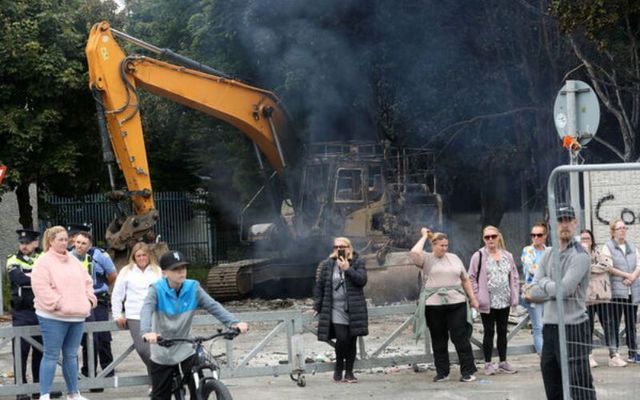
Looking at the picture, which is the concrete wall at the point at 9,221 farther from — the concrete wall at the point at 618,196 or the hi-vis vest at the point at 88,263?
the concrete wall at the point at 618,196

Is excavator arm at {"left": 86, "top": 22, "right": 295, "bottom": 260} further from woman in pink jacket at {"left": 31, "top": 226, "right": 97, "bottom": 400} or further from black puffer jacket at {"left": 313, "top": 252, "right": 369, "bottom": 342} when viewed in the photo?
woman in pink jacket at {"left": 31, "top": 226, "right": 97, "bottom": 400}

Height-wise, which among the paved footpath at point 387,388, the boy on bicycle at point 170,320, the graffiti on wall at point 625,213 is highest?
the graffiti on wall at point 625,213

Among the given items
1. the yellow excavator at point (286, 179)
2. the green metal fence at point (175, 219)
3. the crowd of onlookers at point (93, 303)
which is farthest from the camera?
the green metal fence at point (175, 219)

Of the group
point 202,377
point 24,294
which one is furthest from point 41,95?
point 202,377

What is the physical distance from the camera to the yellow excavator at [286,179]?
19578mm

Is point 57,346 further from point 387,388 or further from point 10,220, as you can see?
point 10,220

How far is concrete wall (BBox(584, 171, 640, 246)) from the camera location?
8.58m

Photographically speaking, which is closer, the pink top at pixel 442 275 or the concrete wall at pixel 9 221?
the pink top at pixel 442 275

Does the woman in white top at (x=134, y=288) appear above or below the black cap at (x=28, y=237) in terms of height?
below

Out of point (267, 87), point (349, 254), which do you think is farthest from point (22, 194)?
point (349, 254)

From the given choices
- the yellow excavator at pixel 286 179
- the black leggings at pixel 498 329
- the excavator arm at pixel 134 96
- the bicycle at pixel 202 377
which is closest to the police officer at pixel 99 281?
the bicycle at pixel 202 377

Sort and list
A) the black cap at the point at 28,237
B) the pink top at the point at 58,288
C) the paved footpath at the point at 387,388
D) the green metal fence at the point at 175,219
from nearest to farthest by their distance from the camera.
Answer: the pink top at the point at 58,288
the paved footpath at the point at 387,388
the black cap at the point at 28,237
the green metal fence at the point at 175,219

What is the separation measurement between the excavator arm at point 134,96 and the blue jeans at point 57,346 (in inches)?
338

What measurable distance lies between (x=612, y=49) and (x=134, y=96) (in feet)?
30.1
